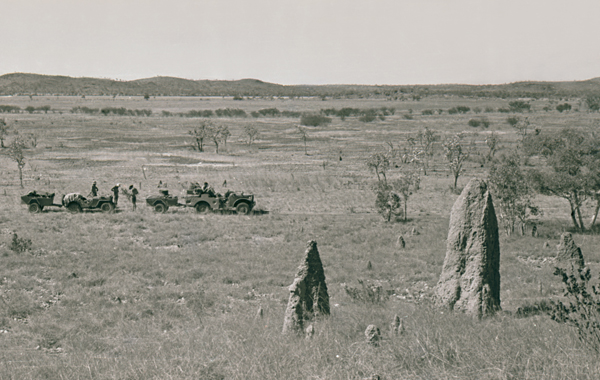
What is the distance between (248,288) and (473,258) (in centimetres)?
678

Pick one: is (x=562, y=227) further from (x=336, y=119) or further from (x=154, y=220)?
(x=336, y=119)

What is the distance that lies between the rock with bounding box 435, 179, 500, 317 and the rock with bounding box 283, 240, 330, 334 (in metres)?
2.48

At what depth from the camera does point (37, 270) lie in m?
14.9

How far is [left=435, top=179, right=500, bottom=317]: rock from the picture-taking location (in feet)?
30.9

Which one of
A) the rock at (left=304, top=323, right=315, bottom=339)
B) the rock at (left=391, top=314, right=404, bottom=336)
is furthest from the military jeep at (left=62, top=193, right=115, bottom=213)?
the rock at (left=391, top=314, right=404, bottom=336)

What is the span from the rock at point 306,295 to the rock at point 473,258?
248 cm

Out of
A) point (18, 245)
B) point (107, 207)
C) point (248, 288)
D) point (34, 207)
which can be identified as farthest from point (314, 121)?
point (248, 288)

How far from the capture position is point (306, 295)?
9305 mm

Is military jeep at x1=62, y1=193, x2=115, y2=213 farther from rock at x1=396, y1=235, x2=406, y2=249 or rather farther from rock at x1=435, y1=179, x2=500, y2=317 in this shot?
rock at x1=435, y1=179, x2=500, y2=317

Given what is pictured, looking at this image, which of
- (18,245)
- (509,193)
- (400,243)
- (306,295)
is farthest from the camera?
(509,193)

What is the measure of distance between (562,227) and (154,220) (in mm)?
19081

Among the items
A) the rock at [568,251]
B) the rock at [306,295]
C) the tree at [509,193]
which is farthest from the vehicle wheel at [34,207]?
the rock at [568,251]

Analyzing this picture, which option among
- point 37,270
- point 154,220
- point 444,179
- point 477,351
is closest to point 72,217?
point 154,220

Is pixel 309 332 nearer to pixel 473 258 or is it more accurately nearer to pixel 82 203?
pixel 473 258
